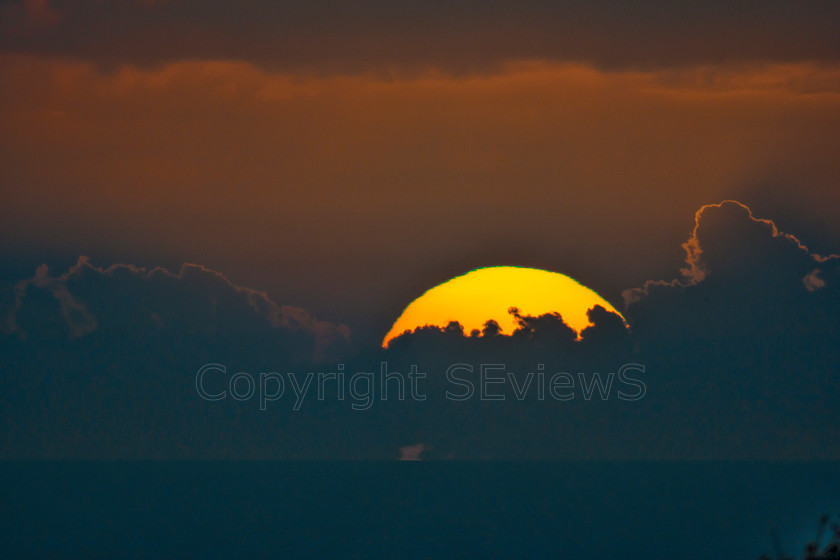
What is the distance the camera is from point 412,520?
102 metres

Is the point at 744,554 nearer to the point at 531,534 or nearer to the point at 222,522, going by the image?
the point at 531,534

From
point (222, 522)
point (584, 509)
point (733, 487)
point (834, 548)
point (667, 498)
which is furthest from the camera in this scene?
point (733, 487)

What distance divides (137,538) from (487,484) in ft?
344

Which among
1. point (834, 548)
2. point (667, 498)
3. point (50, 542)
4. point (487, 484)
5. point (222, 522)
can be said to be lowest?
point (834, 548)

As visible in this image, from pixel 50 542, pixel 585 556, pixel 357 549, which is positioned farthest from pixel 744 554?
pixel 50 542

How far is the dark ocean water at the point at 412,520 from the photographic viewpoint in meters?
75.1

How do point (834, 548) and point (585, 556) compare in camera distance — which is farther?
point (585, 556)

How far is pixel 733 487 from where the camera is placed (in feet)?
519

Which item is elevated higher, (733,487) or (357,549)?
(733,487)

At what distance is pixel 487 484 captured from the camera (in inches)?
7047

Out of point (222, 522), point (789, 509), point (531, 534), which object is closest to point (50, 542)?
point (222, 522)

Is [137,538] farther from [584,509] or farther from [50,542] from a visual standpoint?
[584,509]

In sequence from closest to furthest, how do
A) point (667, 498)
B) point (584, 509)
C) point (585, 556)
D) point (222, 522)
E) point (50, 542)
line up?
point (585, 556) → point (50, 542) → point (222, 522) → point (584, 509) → point (667, 498)

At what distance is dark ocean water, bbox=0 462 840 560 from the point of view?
75.1m
